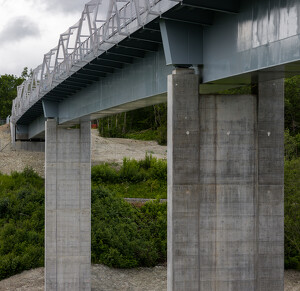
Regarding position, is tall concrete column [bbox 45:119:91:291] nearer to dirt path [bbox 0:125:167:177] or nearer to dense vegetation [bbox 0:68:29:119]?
dirt path [bbox 0:125:167:177]

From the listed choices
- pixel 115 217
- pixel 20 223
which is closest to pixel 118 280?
pixel 115 217

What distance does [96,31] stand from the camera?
18.4m

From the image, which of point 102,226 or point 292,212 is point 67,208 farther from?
point 292,212

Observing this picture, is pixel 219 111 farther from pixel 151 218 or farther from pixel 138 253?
pixel 151 218

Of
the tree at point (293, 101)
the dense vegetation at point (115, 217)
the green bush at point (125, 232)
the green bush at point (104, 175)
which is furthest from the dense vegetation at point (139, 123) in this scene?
the green bush at point (125, 232)

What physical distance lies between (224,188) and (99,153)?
1703 inches

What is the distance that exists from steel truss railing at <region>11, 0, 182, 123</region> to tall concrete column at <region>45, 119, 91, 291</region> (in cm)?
343

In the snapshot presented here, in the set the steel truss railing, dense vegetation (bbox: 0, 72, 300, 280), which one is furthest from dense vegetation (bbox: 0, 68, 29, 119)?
the steel truss railing

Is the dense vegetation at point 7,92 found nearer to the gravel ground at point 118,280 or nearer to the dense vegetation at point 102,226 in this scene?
the dense vegetation at point 102,226

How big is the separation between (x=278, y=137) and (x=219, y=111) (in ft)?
5.10

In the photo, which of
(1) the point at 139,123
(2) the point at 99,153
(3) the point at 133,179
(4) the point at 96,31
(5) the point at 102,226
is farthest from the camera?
(1) the point at 139,123

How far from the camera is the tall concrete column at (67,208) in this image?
30812mm

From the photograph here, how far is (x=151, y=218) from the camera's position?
40781 millimetres

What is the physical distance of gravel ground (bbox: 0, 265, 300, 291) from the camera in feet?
102
